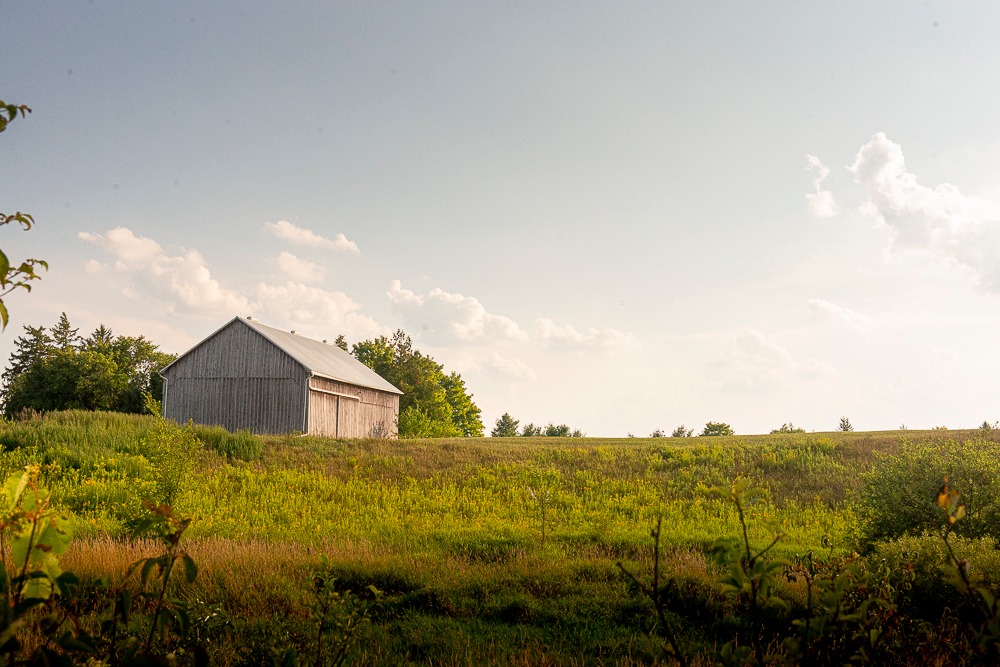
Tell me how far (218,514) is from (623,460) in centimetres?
1464

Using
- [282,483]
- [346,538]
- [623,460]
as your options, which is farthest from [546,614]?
[623,460]

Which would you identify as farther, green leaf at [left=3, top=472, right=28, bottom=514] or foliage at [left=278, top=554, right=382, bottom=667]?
foliage at [left=278, top=554, right=382, bottom=667]

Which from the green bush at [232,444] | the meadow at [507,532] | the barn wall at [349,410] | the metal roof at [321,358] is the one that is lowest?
the meadow at [507,532]

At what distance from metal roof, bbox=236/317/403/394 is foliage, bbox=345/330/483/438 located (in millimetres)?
5543

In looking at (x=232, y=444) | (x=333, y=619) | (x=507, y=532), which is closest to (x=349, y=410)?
(x=232, y=444)

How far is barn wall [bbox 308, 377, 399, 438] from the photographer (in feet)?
115

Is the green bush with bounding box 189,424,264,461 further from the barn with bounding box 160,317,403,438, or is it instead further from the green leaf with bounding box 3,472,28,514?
the green leaf with bounding box 3,472,28,514

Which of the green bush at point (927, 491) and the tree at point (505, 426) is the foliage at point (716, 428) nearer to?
the tree at point (505, 426)

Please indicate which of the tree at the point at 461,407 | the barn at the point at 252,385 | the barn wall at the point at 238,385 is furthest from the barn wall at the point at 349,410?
the tree at the point at 461,407

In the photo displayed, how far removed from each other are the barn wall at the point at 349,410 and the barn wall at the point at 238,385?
45.2 inches

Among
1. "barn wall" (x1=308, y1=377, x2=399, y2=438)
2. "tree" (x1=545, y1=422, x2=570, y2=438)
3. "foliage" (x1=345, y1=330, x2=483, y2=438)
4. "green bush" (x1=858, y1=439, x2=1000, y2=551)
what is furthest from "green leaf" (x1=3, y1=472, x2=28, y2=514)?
"tree" (x1=545, y1=422, x2=570, y2=438)

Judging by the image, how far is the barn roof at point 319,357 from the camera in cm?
3488

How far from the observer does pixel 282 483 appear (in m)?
20.6

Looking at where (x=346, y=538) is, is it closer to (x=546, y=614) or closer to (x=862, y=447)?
(x=546, y=614)
